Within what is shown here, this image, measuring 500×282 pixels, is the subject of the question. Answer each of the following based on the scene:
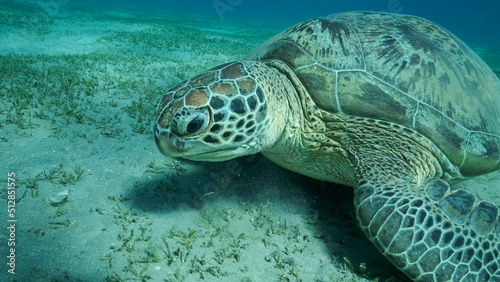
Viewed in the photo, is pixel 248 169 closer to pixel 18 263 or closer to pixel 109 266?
pixel 109 266

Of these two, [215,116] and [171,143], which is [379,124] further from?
[171,143]

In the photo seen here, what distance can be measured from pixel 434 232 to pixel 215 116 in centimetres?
167

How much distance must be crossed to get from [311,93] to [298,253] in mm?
1420

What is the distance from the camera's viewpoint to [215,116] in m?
2.04

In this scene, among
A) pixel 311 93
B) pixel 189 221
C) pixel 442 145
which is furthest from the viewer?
pixel 311 93

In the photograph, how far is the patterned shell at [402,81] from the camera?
8.06ft

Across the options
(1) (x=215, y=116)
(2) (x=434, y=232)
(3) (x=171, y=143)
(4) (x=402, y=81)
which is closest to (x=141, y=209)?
(3) (x=171, y=143)

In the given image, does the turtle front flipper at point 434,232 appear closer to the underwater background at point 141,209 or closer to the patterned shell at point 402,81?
the underwater background at point 141,209

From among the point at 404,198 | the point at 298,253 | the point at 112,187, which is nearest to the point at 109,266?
the point at 112,187

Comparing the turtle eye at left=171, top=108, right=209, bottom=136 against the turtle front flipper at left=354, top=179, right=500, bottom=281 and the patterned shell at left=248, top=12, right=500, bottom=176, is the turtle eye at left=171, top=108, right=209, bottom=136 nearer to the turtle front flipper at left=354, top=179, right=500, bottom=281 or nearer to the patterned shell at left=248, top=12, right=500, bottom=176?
the patterned shell at left=248, top=12, right=500, bottom=176

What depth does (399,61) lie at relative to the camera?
2.57 meters

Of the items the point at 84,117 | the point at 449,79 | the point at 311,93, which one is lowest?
the point at 84,117

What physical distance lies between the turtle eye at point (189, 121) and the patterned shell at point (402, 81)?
3.76 ft

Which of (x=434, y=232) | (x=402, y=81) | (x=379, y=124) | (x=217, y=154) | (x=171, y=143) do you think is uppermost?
(x=402, y=81)
